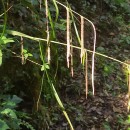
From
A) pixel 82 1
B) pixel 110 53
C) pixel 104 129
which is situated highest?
pixel 82 1

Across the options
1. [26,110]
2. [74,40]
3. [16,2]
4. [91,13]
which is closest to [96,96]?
[74,40]

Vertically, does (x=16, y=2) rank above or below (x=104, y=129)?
above

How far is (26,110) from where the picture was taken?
11.0 ft

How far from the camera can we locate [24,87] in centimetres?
345

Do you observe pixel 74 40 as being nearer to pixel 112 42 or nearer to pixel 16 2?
pixel 112 42

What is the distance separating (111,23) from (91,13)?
1.56ft

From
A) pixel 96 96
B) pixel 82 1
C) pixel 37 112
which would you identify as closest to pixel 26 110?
pixel 37 112

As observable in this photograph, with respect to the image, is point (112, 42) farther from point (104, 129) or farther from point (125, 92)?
point (104, 129)

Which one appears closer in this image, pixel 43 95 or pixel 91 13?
pixel 43 95

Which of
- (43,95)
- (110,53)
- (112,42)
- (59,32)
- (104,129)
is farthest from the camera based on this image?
(112,42)

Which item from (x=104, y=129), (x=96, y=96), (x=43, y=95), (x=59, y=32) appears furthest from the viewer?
(x=59, y=32)

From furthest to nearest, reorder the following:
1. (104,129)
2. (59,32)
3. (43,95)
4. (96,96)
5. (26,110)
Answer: (59,32), (96,96), (104,129), (43,95), (26,110)

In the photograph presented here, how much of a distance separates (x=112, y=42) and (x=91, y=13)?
812mm

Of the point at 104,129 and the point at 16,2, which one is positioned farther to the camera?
the point at 104,129
